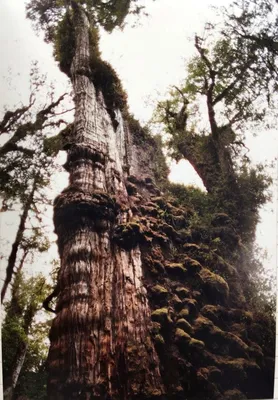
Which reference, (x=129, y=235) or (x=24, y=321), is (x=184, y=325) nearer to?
(x=129, y=235)

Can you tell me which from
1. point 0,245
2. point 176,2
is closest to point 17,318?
point 0,245

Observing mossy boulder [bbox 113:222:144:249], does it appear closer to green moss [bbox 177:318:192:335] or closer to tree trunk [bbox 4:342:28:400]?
green moss [bbox 177:318:192:335]

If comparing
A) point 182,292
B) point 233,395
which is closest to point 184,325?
point 182,292

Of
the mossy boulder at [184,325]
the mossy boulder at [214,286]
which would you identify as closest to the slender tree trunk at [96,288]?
the mossy boulder at [184,325]

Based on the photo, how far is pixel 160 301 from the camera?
4121 millimetres

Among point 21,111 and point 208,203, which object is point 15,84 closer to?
point 21,111

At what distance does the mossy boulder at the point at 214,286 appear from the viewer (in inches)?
173

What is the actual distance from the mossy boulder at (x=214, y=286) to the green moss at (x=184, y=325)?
0.43 m

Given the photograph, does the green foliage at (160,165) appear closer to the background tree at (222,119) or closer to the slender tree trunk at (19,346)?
the background tree at (222,119)

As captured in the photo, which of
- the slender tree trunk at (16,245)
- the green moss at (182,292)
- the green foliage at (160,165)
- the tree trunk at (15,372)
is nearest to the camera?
the tree trunk at (15,372)

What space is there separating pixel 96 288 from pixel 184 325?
3.19 feet

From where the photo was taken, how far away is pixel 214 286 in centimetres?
442

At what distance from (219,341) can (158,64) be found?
312 centimetres

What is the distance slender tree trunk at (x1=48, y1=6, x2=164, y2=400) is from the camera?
3512 millimetres
